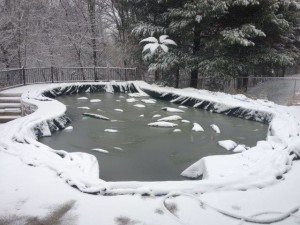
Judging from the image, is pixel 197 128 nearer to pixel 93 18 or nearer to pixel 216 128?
pixel 216 128

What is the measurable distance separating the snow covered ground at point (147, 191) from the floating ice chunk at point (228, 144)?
1.00m

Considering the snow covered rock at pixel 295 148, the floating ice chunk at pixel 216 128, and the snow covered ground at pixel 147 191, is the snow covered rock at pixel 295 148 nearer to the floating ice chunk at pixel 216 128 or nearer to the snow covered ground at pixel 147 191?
the snow covered ground at pixel 147 191

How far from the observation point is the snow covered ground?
2803 millimetres

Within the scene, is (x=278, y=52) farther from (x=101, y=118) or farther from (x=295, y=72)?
(x=295, y=72)

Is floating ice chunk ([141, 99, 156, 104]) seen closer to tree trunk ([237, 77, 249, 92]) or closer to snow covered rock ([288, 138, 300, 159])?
tree trunk ([237, 77, 249, 92])

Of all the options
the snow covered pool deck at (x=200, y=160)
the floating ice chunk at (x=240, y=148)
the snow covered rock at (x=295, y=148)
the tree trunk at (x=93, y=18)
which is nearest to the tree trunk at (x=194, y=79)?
the snow covered pool deck at (x=200, y=160)

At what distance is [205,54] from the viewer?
11.4 meters

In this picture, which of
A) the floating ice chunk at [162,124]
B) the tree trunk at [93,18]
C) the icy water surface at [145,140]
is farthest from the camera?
the tree trunk at [93,18]

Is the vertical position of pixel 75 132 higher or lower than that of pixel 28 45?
lower

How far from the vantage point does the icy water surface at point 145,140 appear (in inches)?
202

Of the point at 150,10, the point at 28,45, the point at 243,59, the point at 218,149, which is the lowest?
the point at 218,149

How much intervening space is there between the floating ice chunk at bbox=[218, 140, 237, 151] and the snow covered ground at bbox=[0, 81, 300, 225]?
3.29 feet

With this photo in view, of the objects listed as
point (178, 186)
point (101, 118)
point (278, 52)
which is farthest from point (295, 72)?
point (178, 186)

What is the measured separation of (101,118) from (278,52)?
7.71 metres
